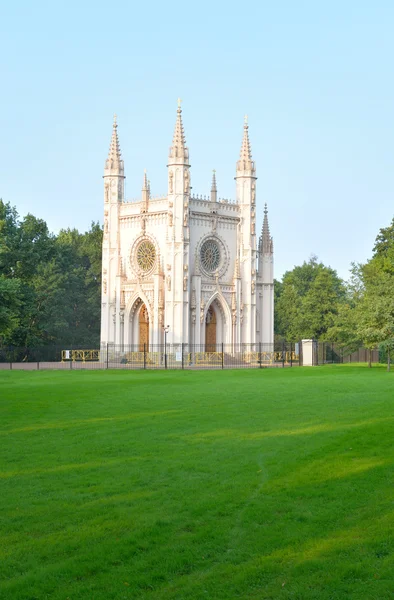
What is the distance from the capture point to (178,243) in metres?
66.7

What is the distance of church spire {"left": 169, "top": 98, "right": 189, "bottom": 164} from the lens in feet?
221

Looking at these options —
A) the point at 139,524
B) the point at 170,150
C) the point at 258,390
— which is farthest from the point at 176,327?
the point at 139,524

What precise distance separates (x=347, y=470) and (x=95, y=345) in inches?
2679

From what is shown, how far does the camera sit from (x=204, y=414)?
21266 mm

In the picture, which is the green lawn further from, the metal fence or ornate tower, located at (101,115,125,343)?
ornate tower, located at (101,115,125,343)

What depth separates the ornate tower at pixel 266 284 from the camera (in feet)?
247

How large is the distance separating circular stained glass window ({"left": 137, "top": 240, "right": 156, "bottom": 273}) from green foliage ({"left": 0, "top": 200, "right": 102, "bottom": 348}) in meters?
9.16

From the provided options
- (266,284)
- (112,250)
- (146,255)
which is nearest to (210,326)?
(266,284)

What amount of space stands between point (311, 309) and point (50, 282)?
26246 mm

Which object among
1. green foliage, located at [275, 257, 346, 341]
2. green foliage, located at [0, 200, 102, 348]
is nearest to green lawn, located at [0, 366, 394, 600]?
green foliage, located at [0, 200, 102, 348]

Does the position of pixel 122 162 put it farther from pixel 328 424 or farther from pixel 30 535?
pixel 30 535

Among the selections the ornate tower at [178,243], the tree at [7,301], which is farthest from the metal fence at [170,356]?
the tree at [7,301]

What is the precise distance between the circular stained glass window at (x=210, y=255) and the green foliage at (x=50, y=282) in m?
14.8

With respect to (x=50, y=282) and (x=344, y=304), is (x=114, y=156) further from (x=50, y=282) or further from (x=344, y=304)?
(x=344, y=304)
